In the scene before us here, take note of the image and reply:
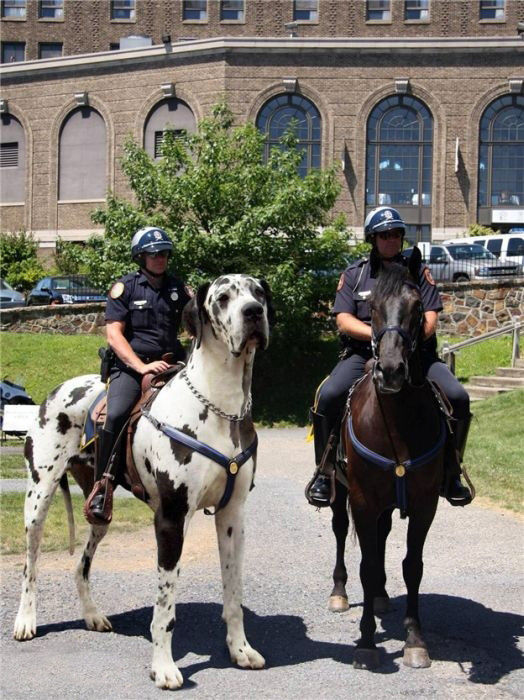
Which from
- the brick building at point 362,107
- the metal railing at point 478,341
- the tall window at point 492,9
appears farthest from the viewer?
the tall window at point 492,9

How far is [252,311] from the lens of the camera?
638cm

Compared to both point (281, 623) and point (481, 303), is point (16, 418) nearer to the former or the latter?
point (281, 623)

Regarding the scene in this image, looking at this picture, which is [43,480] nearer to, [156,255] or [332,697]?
[156,255]

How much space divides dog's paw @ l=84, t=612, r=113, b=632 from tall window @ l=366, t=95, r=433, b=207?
173ft

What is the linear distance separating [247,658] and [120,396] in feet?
6.59

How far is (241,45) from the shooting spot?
5847 centimetres

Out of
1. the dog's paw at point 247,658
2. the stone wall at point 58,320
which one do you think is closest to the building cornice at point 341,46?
the stone wall at point 58,320

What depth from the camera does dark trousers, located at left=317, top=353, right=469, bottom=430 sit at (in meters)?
7.57

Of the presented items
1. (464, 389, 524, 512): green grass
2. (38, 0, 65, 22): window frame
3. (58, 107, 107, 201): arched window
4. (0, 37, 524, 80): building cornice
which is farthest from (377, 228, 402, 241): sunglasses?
(38, 0, 65, 22): window frame

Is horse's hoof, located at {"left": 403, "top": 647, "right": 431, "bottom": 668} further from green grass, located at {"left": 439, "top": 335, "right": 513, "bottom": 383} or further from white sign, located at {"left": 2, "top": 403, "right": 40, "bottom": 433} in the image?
green grass, located at {"left": 439, "top": 335, "right": 513, "bottom": 383}

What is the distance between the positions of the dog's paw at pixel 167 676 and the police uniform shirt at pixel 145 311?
232 centimetres

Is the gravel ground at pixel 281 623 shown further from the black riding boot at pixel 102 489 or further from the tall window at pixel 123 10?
the tall window at pixel 123 10

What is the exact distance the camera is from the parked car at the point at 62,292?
140 ft

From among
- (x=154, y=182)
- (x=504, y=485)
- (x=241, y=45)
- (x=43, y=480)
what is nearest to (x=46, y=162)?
(x=241, y=45)
